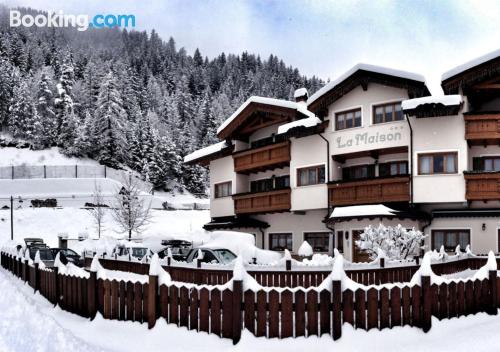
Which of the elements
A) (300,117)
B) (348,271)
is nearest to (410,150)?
(300,117)

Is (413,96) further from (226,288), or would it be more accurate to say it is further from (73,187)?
(73,187)

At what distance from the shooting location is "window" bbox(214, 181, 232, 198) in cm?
3775

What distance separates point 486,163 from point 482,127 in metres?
2.45

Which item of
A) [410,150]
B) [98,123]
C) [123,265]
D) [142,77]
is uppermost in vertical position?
[142,77]

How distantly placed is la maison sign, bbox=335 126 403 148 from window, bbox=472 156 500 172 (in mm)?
4089

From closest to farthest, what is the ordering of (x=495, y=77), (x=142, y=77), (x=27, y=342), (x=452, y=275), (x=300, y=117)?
(x=27, y=342) < (x=452, y=275) < (x=495, y=77) < (x=300, y=117) < (x=142, y=77)

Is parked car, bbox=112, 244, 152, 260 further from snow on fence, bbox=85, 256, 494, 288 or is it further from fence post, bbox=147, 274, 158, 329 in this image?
fence post, bbox=147, 274, 158, 329

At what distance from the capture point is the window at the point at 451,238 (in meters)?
26.4

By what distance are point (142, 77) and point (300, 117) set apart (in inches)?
4612

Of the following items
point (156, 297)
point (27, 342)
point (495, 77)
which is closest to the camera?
point (27, 342)

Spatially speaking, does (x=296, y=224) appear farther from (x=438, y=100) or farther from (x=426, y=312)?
(x=426, y=312)

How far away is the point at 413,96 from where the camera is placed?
88.3 ft

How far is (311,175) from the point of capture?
31.2m

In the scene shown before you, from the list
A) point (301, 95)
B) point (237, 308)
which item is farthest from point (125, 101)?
point (237, 308)
